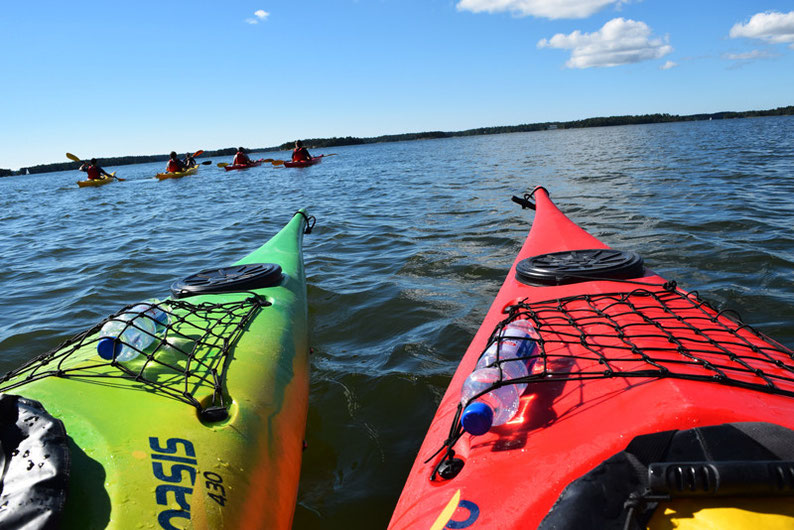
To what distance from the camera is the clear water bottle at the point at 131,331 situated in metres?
1.98

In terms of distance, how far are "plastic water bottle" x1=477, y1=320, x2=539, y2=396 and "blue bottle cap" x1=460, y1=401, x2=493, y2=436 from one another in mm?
268

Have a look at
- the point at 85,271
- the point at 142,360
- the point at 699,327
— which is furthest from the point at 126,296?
the point at 699,327

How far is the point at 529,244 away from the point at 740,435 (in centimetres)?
261

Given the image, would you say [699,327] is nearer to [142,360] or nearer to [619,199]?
[142,360]

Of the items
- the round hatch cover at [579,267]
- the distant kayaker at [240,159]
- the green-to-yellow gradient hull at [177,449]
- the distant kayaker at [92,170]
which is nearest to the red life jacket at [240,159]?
the distant kayaker at [240,159]

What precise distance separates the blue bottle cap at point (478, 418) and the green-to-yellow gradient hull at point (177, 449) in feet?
2.72

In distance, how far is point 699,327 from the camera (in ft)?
6.68

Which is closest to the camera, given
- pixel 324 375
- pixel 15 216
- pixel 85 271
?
pixel 324 375

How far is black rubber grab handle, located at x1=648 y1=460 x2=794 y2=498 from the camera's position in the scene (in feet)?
3.45

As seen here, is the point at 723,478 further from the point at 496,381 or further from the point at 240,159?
the point at 240,159

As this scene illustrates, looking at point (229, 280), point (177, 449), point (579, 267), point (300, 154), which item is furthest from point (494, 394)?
point (300, 154)

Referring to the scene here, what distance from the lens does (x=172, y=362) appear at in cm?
212

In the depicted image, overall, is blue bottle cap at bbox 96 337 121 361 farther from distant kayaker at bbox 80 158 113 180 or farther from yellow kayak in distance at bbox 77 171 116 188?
yellow kayak in distance at bbox 77 171 116 188

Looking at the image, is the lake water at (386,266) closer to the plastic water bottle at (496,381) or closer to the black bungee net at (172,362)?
the black bungee net at (172,362)
